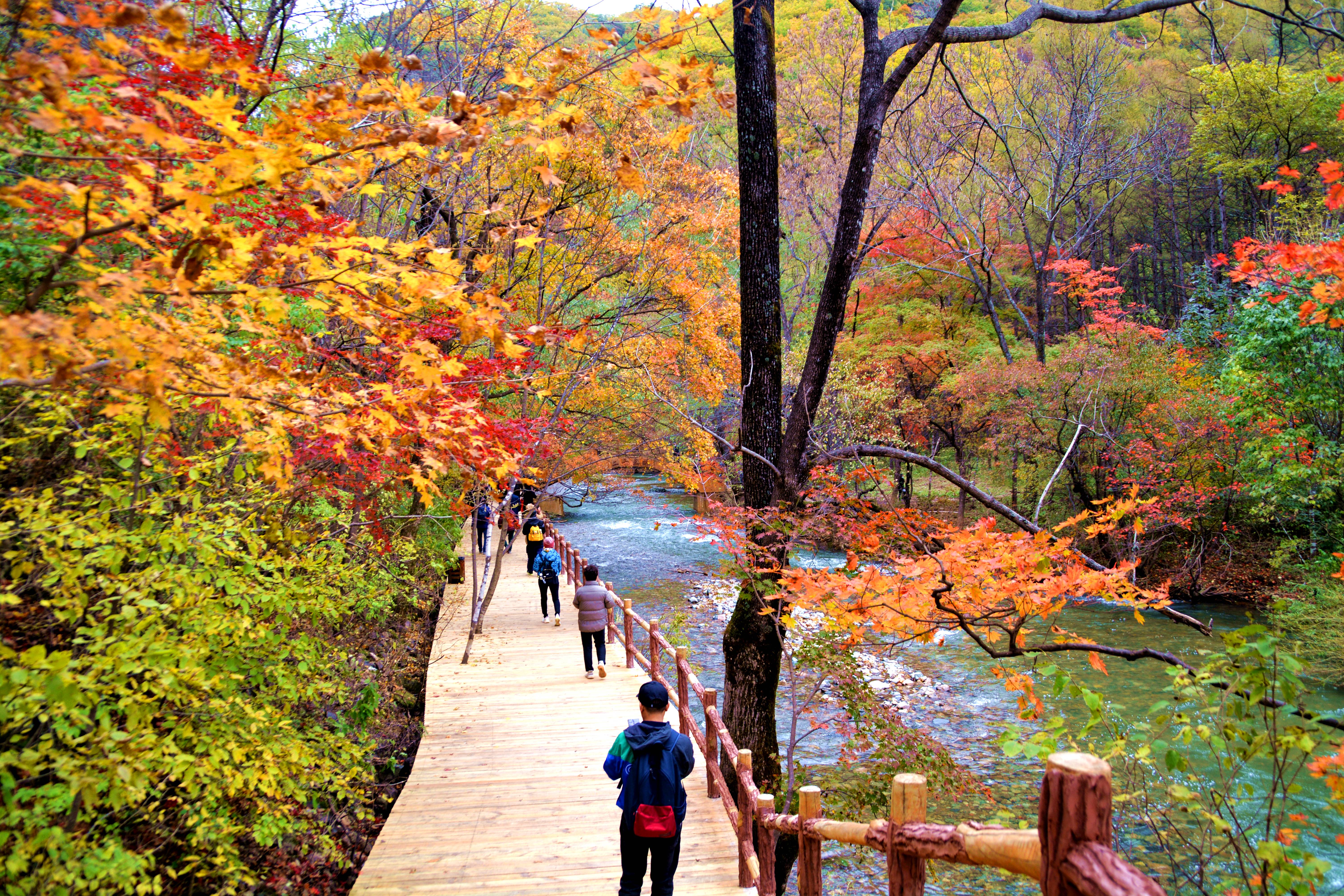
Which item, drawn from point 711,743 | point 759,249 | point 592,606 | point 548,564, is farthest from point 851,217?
point 548,564

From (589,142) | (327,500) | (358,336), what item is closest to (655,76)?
(327,500)

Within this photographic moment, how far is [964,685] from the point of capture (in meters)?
12.6

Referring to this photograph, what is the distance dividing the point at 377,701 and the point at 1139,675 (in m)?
11.2

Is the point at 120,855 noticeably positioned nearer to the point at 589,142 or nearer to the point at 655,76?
the point at 655,76

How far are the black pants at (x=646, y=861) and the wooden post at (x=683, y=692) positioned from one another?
2403mm

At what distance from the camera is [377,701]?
7629 millimetres

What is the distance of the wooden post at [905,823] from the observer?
2.88 metres

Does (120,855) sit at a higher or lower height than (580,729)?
higher

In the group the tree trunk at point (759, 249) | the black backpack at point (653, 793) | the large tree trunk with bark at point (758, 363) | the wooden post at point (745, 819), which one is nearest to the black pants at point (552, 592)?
the large tree trunk with bark at point (758, 363)

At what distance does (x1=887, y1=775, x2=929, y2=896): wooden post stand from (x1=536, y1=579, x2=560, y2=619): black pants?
10.6 meters

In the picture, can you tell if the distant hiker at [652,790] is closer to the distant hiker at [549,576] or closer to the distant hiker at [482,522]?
the distant hiker at [482,522]

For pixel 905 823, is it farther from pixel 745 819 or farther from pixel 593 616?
pixel 593 616

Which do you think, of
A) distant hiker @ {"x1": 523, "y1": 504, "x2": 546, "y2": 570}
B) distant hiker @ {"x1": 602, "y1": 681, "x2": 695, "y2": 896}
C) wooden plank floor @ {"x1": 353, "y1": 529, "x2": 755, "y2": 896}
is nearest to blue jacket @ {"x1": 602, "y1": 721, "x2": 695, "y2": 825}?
distant hiker @ {"x1": 602, "y1": 681, "x2": 695, "y2": 896}

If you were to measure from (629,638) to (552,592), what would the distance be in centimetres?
307
